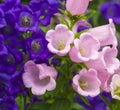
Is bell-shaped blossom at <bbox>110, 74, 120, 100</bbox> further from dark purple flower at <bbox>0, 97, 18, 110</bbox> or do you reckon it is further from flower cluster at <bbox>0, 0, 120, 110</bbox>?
dark purple flower at <bbox>0, 97, 18, 110</bbox>

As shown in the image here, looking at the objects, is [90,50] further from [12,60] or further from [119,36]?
[119,36]

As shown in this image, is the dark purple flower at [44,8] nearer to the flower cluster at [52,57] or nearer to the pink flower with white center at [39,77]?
the flower cluster at [52,57]

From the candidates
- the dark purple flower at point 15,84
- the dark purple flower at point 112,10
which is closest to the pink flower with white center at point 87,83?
the dark purple flower at point 15,84

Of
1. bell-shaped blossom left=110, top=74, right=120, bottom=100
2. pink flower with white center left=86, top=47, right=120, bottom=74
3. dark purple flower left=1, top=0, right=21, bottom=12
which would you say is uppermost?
dark purple flower left=1, top=0, right=21, bottom=12

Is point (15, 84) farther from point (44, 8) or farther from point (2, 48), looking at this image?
point (44, 8)

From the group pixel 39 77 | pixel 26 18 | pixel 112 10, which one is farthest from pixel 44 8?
pixel 112 10

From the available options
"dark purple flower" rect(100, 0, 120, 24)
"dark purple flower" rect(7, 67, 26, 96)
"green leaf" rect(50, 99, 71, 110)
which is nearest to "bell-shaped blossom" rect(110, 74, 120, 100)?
"green leaf" rect(50, 99, 71, 110)
